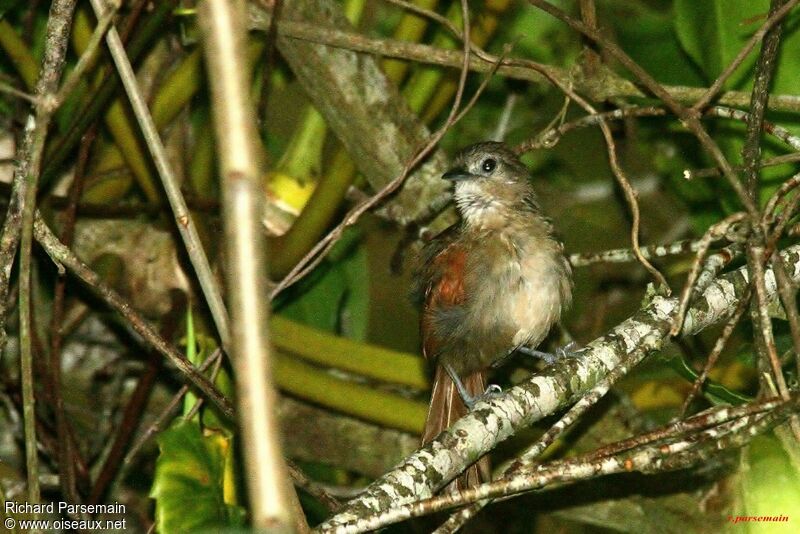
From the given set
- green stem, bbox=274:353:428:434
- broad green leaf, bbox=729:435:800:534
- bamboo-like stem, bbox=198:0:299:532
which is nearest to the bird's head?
green stem, bbox=274:353:428:434

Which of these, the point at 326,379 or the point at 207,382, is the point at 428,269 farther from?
the point at 207,382

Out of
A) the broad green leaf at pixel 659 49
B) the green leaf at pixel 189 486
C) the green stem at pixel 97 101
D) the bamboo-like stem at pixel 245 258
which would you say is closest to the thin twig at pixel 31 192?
the green leaf at pixel 189 486

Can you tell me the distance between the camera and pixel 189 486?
2.44 meters

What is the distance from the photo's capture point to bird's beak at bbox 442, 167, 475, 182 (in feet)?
12.1

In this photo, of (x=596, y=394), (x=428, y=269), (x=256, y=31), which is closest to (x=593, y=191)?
(x=428, y=269)

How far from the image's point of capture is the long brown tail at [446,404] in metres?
3.38

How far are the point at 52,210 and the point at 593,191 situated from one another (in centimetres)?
264

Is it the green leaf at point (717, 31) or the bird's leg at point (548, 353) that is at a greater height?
the green leaf at point (717, 31)

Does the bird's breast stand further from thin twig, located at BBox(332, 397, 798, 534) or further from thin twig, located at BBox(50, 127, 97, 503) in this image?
thin twig, located at BBox(50, 127, 97, 503)

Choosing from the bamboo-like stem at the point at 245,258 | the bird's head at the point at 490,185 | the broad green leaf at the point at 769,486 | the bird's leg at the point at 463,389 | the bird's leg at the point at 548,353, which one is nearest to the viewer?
the bamboo-like stem at the point at 245,258

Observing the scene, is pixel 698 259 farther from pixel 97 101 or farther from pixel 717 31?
pixel 97 101

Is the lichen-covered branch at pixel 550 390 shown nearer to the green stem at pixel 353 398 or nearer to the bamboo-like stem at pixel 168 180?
the bamboo-like stem at pixel 168 180

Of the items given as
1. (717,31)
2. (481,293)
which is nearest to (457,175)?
(481,293)

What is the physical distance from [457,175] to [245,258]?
288 centimetres
